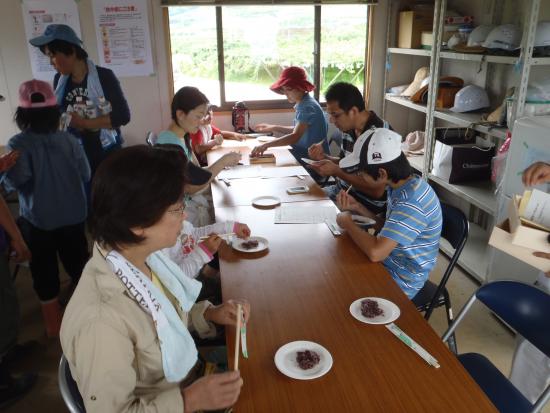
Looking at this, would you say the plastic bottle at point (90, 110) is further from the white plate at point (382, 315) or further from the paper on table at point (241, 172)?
the white plate at point (382, 315)

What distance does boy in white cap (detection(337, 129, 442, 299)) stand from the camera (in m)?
1.68

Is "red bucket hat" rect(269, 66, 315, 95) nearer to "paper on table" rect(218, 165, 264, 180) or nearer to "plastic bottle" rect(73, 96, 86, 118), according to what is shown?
"paper on table" rect(218, 165, 264, 180)

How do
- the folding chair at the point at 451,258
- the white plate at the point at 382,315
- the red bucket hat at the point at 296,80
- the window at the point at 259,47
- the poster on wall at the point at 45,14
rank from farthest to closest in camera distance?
the window at the point at 259,47, the poster on wall at the point at 45,14, the red bucket hat at the point at 296,80, the folding chair at the point at 451,258, the white plate at the point at 382,315

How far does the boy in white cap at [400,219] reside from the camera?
1.68 meters

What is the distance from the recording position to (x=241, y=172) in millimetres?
3016

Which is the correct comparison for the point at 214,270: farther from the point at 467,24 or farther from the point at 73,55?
the point at 467,24

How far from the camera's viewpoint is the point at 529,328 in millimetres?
1449

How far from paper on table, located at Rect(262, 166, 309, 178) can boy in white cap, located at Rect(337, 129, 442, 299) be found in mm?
1025

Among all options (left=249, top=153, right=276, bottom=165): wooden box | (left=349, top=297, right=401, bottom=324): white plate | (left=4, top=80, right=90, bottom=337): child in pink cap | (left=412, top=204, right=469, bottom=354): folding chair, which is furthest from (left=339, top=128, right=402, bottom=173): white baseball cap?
(left=4, top=80, right=90, bottom=337): child in pink cap

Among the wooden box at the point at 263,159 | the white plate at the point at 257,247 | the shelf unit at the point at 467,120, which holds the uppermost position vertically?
the shelf unit at the point at 467,120

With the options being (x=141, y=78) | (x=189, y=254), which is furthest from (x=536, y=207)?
(x=141, y=78)

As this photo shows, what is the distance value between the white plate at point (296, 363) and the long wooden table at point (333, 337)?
0.05ft

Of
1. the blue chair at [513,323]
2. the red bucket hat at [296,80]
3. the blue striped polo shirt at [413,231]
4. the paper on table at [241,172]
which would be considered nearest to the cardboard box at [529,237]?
the blue chair at [513,323]

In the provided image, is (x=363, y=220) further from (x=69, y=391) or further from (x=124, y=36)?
(x=124, y=36)
